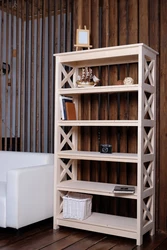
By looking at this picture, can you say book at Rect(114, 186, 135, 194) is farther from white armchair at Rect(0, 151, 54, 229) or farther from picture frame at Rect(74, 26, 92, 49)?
picture frame at Rect(74, 26, 92, 49)

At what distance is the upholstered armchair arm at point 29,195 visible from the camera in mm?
2990

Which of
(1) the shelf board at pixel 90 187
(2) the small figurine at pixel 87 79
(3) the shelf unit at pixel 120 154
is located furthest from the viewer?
(2) the small figurine at pixel 87 79

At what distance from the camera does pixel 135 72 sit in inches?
132

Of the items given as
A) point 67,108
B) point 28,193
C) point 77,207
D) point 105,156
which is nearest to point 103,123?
point 105,156

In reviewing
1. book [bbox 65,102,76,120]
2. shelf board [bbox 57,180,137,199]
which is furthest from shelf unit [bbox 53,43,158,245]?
book [bbox 65,102,76,120]

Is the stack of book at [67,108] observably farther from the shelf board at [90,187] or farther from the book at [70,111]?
the shelf board at [90,187]

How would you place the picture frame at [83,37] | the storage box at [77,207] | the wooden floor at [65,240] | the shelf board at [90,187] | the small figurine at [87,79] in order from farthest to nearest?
1. the picture frame at [83,37]
2. the small figurine at [87,79]
3. the storage box at [77,207]
4. the shelf board at [90,187]
5. the wooden floor at [65,240]

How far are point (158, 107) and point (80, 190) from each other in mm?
1052

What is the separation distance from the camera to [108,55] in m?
3.05

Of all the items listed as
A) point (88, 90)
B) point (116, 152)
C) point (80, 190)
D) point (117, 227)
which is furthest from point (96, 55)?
point (117, 227)

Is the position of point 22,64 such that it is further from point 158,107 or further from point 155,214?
point 155,214

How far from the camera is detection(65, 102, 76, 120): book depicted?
339cm

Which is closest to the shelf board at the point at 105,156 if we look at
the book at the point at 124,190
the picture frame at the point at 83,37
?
the book at the point at 124,190

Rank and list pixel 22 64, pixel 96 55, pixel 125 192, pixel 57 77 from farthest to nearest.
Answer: pixel 22 64, pixel 57 77, pixel 96 55, pixel 125 192
